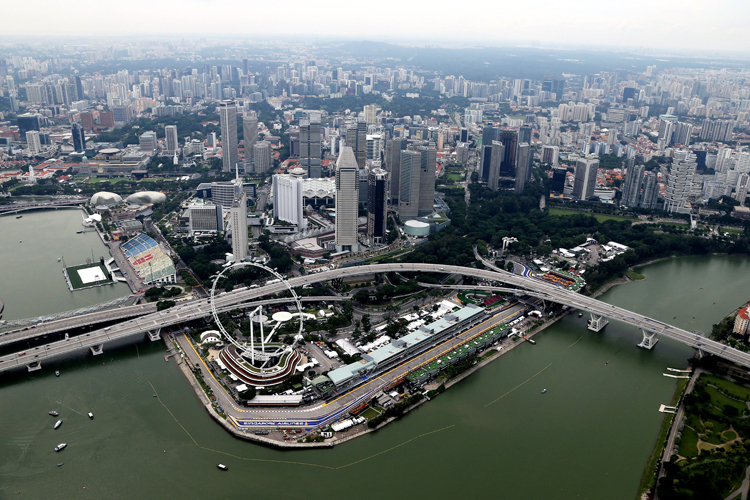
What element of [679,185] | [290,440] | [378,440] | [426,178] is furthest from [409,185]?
[290,440]

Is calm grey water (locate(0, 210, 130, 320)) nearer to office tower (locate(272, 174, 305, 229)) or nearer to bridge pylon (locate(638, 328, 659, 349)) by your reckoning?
office tower (locate(272, 174, 305, 229))

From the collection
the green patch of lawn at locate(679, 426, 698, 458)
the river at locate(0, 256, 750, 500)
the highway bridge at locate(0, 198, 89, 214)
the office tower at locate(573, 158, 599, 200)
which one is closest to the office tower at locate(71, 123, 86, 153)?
the highway bridge at locate(0, 198, 89, 214)

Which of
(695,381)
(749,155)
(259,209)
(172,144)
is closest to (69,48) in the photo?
(172,144)

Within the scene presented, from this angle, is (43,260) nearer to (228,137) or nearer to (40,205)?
(40,205)

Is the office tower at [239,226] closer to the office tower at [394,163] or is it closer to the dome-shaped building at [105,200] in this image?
the office tower at [394,163]

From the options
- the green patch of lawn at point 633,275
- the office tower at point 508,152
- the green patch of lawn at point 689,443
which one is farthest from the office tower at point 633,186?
the green patch of lawn at point 689,443
